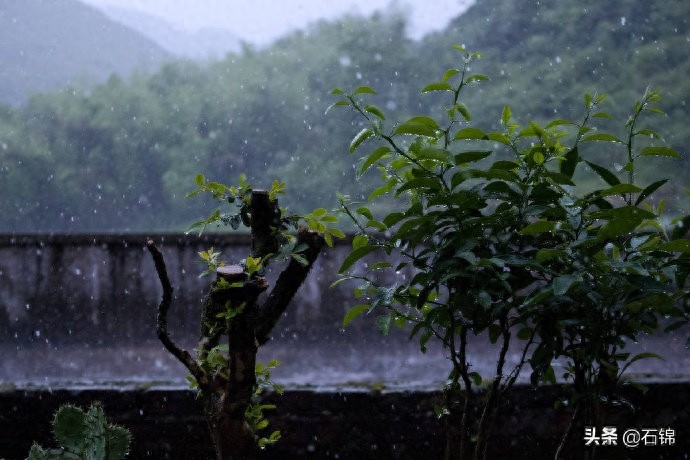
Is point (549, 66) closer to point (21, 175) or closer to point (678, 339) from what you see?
point (678, 339)

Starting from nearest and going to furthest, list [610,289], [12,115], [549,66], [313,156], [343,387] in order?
[610,289], [343,387], [549,66], [313,156], [12,115]

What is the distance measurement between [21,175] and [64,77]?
309 centimetres

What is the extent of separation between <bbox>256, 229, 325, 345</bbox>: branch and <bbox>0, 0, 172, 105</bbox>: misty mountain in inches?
381

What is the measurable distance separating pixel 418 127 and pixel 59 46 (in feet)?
39.2

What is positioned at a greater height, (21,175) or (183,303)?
(21,175)

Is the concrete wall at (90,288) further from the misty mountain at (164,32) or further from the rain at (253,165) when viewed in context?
the misty mountain at (164,32)

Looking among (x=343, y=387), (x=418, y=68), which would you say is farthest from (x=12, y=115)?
(x=343, y=387)

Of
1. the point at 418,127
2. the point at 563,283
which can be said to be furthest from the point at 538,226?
the point at 418,127

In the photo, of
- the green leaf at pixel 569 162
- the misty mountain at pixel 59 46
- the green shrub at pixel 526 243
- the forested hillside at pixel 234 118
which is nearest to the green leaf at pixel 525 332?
the green shrub at pixel 526 243

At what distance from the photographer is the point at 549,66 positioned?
6969 millimetres

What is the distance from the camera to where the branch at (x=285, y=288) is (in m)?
1.00

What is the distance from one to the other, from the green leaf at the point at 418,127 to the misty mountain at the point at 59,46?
9.87m

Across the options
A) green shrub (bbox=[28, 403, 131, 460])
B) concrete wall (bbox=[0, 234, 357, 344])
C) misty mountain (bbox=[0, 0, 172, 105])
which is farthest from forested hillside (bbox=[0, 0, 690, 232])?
green shrub (bbox=[28, 403, 131, 460])

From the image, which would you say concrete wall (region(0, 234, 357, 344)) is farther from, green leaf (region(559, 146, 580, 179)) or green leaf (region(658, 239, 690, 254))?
green leaf (region(658, 239, 690, 254))
